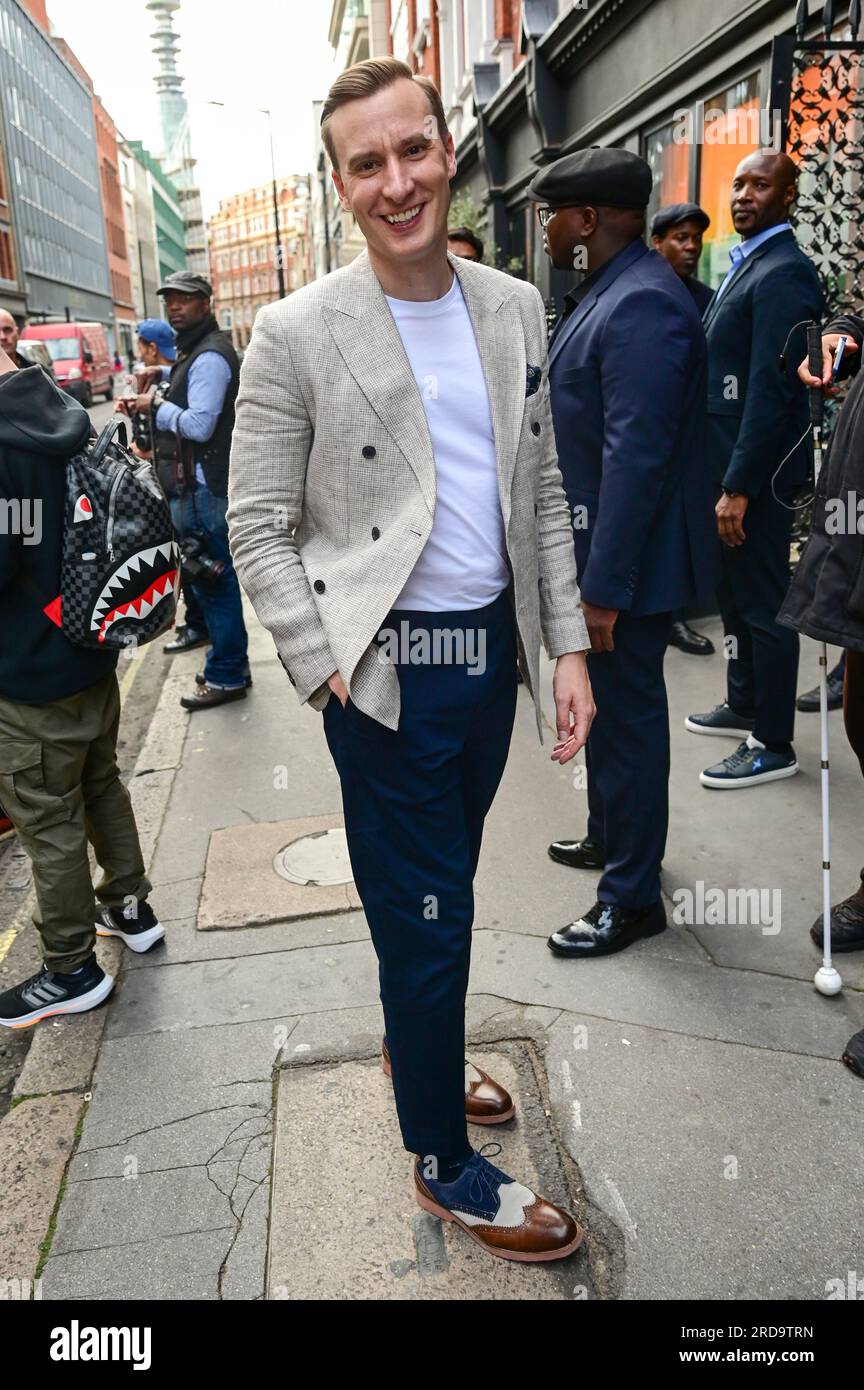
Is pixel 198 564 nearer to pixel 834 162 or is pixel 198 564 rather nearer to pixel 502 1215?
pixel 834 162

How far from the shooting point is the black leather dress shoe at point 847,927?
3.29 metres

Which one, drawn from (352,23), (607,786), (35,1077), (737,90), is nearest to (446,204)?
(607,786)

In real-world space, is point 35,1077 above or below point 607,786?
below

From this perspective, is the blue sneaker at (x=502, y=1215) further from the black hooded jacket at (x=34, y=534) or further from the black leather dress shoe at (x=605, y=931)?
the black hooded jacket at (x=34, y=534)

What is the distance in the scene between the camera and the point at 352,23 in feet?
136

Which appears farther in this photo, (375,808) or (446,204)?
(375,808)

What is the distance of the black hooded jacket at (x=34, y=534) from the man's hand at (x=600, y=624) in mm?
1466

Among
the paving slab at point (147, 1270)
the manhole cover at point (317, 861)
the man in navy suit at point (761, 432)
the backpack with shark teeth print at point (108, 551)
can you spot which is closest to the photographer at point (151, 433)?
the manhole cover at point (317, 861)

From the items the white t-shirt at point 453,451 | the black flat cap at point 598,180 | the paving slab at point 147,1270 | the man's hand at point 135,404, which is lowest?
the paving slab at point 147,1270

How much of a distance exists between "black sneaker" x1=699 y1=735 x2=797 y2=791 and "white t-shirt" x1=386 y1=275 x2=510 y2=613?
9.04 feet

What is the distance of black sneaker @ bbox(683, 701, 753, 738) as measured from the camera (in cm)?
518

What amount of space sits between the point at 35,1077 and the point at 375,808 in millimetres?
1594

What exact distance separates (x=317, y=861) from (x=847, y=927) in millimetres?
1923
